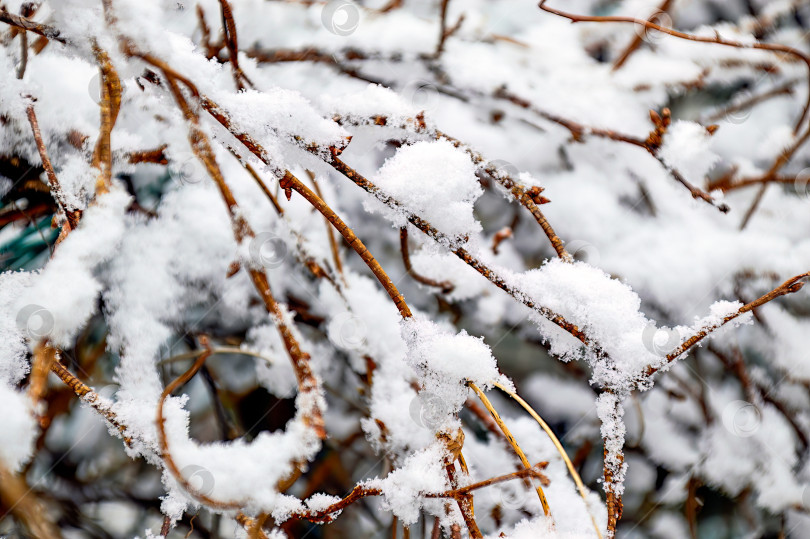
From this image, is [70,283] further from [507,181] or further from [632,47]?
[632,47]

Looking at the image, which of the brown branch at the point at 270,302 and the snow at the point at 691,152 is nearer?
the brown branch at the point at 270,302

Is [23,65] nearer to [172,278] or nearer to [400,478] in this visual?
[172,278]

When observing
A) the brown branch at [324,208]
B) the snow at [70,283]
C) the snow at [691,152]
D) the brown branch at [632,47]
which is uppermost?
the brown branch at [632,47]

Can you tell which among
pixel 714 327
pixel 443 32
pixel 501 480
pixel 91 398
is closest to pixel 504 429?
pixel 501 480

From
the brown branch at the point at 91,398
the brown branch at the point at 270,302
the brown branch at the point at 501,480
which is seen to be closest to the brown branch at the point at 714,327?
the brown branch at the point at 501,480

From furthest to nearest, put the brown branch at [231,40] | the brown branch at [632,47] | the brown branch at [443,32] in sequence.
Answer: the brown branch at [632,47] → the brown branch at [443,32] → the brown branch at [231,40]

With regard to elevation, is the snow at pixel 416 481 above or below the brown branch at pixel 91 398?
above

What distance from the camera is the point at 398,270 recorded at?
33.5 inches

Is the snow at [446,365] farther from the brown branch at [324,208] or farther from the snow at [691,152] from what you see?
the snow at [691,152]

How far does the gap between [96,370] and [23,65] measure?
0.38 meters

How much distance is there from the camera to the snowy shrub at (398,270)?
396 millimetres

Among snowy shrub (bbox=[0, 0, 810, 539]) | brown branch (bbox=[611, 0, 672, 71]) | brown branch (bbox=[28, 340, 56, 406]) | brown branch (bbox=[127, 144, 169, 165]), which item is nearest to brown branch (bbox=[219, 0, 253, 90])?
snowy shrub (bbox=[0, 0, 810, 539])

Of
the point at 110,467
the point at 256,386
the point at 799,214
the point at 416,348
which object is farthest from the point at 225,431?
the point at 799,214

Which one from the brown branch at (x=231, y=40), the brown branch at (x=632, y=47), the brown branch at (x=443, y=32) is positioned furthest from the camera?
the brown branch at (x=632, y=47)
